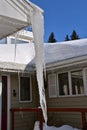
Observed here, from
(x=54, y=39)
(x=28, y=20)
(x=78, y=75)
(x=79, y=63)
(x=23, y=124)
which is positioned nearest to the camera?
(x=28, y=20)

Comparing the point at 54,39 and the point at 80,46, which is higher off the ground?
the point at 54,39

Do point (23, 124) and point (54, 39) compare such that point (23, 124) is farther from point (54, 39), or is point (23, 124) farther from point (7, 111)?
point (54, 39)

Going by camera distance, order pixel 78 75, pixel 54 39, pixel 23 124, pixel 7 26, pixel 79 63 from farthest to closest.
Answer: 1. pixel 54 39
2. pixel 23 124
3. pixel 78 75
4. pixel 79 63
5. pixel 7 26

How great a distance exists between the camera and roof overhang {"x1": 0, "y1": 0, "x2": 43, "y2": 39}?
1933 millimetres

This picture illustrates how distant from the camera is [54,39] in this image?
116ft

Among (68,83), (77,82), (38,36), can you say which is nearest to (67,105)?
(68,83)

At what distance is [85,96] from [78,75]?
83 cm

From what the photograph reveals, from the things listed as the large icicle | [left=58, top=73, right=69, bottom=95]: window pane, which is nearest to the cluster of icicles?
the large icicle

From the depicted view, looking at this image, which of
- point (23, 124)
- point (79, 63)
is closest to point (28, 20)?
point (79, 63)

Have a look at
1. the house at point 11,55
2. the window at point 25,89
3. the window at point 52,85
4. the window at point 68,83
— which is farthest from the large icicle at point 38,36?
the window at point 25,89

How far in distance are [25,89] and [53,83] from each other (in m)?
1.19

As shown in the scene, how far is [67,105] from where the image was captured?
844cm

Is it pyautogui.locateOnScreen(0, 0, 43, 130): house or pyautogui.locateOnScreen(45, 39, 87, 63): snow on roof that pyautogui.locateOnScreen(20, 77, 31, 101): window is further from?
pyautogui.locateOnScreen(45, 39, 87, 63): snow on roof

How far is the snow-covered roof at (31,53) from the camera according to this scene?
28.3ft
